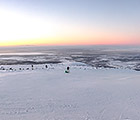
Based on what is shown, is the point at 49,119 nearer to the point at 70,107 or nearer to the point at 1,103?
the point at 70,107

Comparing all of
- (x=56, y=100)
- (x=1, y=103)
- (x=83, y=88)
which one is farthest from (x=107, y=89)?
(x=1, y=103)

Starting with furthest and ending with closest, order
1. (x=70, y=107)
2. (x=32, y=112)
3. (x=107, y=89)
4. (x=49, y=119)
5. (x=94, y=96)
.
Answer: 1. (x=107, y=89)
2. (x=94, y=96)
3. (x=70, y=107)
4. (x=32, y=112)
5. (x=49, y=119)

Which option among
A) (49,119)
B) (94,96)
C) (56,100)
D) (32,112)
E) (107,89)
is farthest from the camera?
(107,89)

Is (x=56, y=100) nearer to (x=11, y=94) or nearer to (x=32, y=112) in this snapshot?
(x=32, y=112)

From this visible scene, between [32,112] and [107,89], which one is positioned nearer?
[32,112]

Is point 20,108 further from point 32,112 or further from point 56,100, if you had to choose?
point 56,100

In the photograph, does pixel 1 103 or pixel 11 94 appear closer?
pixel 1 103

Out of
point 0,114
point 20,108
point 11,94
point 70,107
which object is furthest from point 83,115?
point 11,94
